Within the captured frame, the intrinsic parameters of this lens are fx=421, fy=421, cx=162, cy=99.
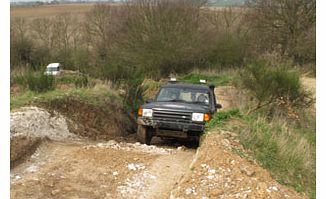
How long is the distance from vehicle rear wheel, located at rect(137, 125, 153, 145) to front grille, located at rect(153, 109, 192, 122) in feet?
1.71

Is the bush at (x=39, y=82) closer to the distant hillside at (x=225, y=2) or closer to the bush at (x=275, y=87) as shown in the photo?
the bush at (x=275, y=87)

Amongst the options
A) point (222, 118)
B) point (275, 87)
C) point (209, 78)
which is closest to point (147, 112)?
point (222, 118)

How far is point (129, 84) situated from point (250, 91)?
14.7 ft

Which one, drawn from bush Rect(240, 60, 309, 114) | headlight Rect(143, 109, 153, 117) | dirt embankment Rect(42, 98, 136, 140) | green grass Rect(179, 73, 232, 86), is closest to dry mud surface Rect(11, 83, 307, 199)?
→ headlight Rect(143, 109, 153, 117)

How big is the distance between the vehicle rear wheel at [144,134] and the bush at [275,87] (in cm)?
496

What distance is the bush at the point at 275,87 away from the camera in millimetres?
14312

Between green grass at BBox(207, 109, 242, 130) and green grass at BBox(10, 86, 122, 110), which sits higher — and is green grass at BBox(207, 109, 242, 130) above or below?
below

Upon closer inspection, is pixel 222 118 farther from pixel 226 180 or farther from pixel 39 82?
pixel 39 82

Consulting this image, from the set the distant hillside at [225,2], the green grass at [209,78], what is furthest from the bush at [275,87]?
the distant hillside at [225,2]

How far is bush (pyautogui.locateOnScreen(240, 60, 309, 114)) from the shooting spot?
563 inches

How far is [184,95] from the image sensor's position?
1087 cm

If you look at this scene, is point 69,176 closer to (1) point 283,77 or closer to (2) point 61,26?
(1) point 283,77

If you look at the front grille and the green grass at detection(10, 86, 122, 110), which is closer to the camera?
the front grille

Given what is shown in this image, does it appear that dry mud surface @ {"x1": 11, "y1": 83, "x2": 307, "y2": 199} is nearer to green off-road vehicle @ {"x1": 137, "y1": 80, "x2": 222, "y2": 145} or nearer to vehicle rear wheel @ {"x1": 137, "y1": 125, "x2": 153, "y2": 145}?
green off-road vehicle @ {"x1": 137, "y1": 80, "x2": 222, "y2": 145}
